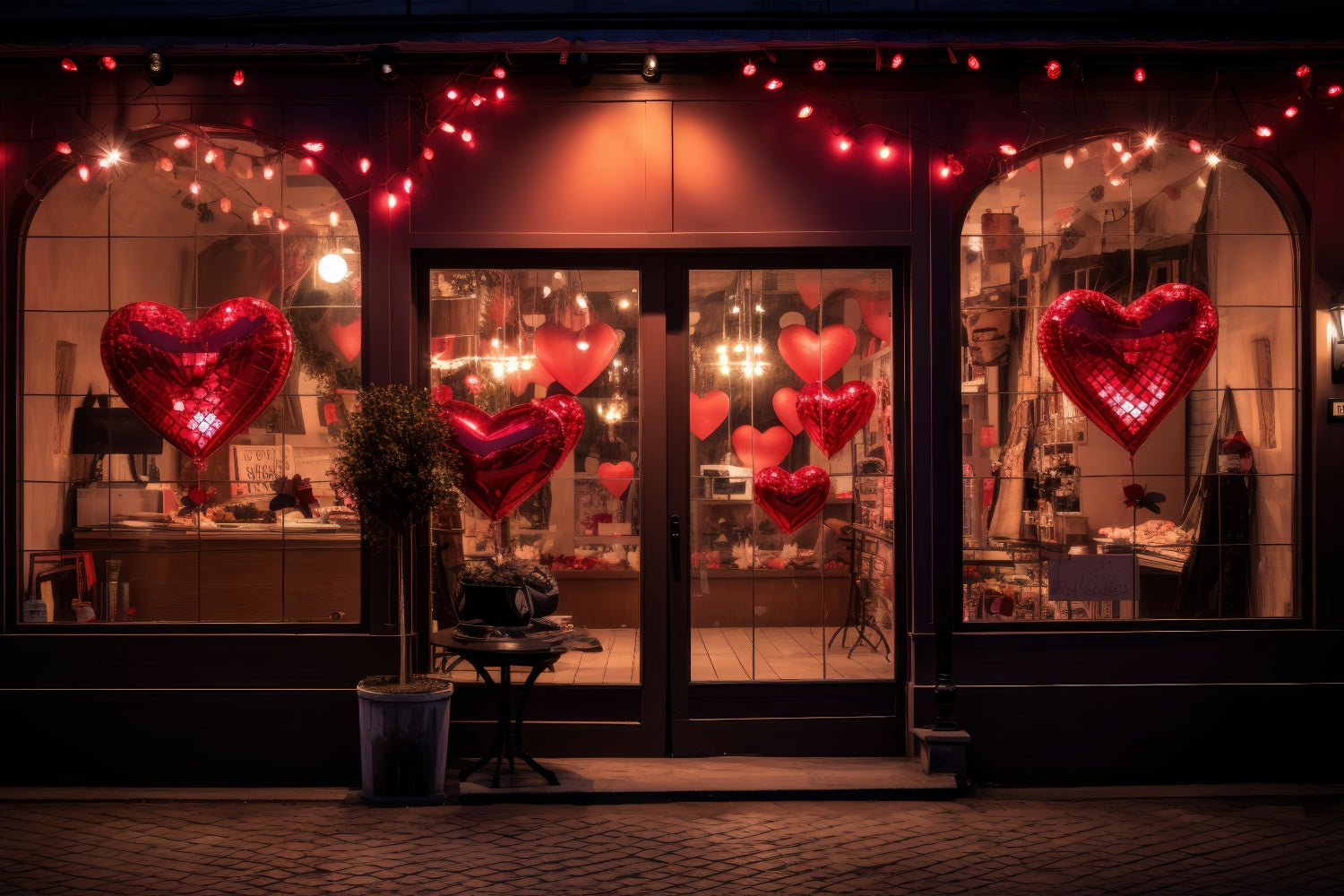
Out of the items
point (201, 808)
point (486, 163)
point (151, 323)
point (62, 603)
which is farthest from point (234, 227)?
point (201, 808)

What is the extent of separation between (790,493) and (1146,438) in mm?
2163

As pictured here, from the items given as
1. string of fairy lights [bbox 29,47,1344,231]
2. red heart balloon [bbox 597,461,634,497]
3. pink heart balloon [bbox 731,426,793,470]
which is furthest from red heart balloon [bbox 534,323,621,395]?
string of fairy lights [bbox 29,47,1344,231]

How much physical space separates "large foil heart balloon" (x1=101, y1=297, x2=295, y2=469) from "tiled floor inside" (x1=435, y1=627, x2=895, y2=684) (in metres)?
2.06

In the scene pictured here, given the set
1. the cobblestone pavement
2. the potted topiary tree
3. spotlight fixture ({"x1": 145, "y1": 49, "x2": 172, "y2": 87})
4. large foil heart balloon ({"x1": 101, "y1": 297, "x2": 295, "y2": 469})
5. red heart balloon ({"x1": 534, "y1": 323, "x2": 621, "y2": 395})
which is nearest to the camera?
the cobblestone pavement

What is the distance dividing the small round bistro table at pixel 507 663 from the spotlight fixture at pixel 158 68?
3510 millimetres

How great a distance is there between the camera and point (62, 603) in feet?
20.9

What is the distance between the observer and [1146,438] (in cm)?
644

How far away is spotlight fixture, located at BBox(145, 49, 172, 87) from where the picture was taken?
19.6ft

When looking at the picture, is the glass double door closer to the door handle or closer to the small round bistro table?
the door handle

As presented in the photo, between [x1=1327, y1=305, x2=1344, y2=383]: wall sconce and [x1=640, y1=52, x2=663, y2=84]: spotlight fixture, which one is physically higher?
[x1=640, y1=52, x2=663, y2=84]: spotlight fixture

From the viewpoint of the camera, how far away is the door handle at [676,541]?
21.4 feet

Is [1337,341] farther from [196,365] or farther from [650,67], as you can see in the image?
[196,365]

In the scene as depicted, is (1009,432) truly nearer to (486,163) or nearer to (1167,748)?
(1167,748)

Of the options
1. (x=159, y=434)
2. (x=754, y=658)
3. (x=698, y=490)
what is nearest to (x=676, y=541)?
(x=698, y=490)
